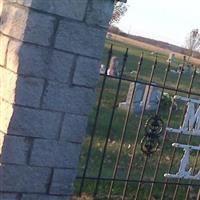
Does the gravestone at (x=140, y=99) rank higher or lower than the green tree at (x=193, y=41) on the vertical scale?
lower

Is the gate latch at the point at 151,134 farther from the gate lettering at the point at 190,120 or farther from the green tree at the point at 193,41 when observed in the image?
the green tree at the point at 193,41

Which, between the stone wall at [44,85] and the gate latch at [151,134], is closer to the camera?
the stone wall at [44,85]

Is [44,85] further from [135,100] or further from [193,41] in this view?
[193,41]

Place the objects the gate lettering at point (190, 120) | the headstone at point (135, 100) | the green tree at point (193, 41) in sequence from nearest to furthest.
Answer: the gate lettering at point (190, 120) → the headstone at point (135, 100) → the green tree at point (193, 41)

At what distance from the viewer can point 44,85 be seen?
3.88 meters

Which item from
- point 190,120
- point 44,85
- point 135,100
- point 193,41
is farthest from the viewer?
point 193,41

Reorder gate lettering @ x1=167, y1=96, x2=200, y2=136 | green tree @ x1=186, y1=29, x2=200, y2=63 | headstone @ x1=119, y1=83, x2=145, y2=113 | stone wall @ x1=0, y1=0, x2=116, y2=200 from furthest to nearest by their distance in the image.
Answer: green tree @ x1=186, y1=29, x2=200, y2=63 < headstone @ x1=119, y1=83, x2=145, y2=113 < gate lettering @ x1=167, y1=96, x2=200, y2=136 < stone wall @ x1=0, y1=0, x2=116, y2=200

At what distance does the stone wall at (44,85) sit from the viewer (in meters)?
3.81

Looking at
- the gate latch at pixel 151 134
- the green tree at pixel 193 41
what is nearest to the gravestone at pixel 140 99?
the gate latch at pixel 151 134

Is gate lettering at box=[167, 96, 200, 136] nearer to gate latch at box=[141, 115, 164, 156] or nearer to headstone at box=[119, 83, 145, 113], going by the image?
gate latch at box=[141, 115, 164, 156]

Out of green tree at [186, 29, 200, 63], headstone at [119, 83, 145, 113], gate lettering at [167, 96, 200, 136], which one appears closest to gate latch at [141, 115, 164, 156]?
gate lettering at [167, 96, 200, 136]

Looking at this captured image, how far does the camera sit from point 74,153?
415 cm

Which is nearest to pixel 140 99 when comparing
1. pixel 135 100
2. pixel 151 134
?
pixel 135 100

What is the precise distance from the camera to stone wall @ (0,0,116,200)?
3809 mm
